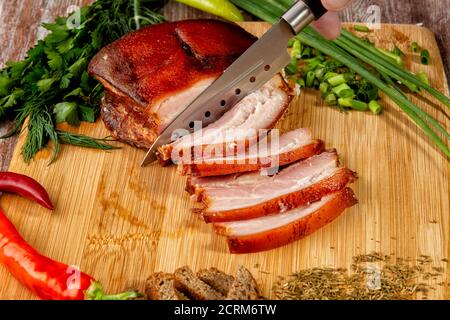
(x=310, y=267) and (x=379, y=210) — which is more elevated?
(x=379, y=210)

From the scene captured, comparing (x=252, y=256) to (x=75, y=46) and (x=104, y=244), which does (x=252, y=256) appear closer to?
(x=104, y=244)

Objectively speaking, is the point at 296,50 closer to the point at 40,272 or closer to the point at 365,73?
the point at 365,73

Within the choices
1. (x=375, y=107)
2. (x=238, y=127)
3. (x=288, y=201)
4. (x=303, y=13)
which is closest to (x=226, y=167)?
(x=238, y=127)
